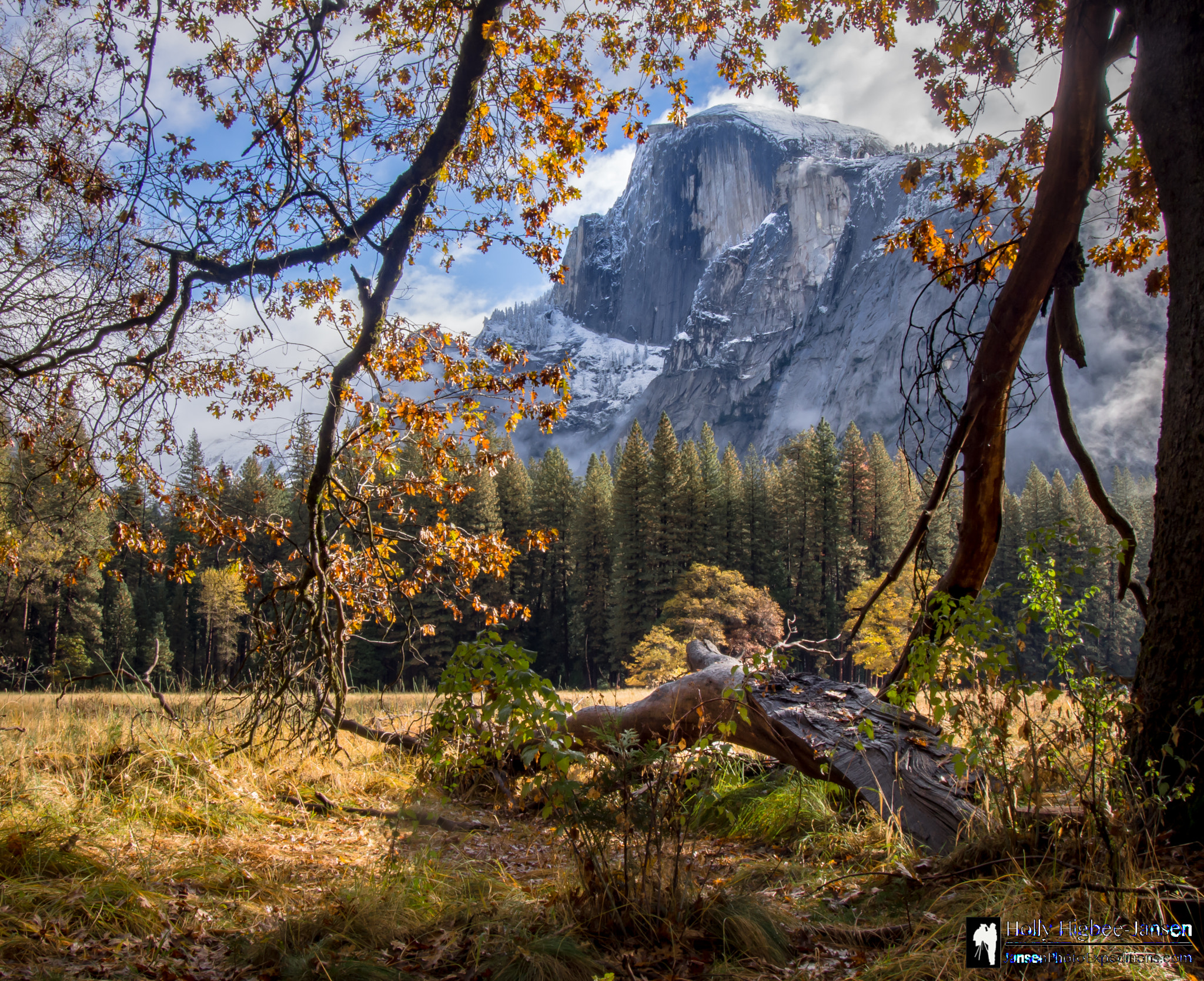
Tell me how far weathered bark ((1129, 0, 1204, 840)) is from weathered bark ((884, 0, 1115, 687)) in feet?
2.61

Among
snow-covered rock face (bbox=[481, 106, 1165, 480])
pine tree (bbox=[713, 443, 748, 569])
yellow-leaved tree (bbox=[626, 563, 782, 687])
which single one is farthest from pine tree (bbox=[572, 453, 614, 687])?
snow-covered rock face (bbox=[481, 106, 1165, 480])

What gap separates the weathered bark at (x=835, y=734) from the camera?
371cm

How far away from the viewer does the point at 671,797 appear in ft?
8.69

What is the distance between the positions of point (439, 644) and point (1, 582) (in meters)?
31.0

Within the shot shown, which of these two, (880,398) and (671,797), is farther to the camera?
(880,398)

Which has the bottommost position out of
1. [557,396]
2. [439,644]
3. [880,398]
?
[439,644]

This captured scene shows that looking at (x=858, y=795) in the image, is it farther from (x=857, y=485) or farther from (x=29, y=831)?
(x=857, y=485)

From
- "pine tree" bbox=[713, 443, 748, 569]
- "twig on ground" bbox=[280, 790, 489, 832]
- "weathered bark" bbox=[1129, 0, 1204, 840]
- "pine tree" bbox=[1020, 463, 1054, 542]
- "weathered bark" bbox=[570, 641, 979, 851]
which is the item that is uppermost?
"pine tree" bbox=[1020, 463, 1054, 542]

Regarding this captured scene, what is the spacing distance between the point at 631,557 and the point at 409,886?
38.5 meters

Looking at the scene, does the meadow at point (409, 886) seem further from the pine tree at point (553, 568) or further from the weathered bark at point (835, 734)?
the pine tree at point (553, 568)

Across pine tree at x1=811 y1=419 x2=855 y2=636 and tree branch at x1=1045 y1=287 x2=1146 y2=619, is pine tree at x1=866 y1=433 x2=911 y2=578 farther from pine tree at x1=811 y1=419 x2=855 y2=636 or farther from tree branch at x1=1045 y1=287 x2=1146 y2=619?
tree branch at x1=1045 y1=287 x2=1146 y2=619

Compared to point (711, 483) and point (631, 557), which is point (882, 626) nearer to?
point (631, 557)

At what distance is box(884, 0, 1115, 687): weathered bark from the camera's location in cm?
414

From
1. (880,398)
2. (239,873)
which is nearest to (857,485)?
(239,873)
